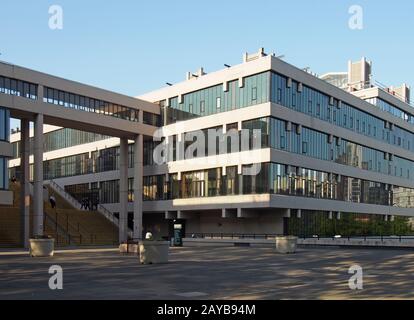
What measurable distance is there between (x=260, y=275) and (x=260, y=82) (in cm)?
3701

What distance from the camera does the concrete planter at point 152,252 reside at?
80.9 ft

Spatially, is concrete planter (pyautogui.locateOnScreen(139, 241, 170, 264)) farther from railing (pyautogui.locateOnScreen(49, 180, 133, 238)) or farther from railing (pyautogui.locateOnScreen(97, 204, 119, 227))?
railing (pyautogui.locateOnScreen(97, 204, 119, 227))

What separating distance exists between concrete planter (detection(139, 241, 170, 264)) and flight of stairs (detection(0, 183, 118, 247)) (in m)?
25.2

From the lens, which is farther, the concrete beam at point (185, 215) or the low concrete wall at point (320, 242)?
the concrete beam at point (185, 215)

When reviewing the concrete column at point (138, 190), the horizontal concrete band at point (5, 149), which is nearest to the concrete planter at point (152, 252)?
the horizontal concrete band at point (5, 149)

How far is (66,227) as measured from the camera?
5472 cm

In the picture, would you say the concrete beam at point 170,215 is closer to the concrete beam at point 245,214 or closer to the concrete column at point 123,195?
the concrete column at point 123,195

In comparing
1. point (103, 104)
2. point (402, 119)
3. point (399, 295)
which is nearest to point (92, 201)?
point (103, 104)

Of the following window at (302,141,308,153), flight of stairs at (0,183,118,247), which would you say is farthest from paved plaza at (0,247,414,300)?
window at (302,141,308,153)

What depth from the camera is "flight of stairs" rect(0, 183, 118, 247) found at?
4869 cm

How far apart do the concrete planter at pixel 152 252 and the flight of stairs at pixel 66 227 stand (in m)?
25.2

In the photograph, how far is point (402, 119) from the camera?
83.1m

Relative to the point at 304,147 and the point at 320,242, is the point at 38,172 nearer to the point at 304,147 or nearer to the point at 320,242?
the point at 320,242
